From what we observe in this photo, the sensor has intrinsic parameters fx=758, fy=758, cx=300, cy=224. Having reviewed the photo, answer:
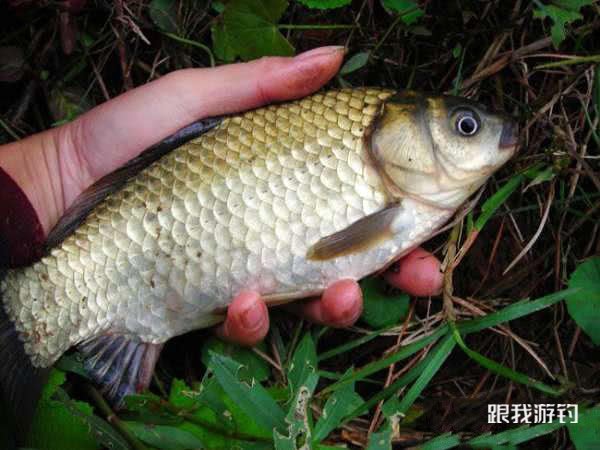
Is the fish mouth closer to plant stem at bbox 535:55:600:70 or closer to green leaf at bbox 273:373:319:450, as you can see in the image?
plant stem at bbox 535:55:600:70

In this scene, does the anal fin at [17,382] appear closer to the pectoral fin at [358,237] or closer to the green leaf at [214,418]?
the green leaf at [214,418]

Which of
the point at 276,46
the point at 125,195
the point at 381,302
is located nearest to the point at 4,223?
the point at 125,195

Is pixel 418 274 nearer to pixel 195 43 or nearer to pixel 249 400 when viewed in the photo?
pixel 249 400

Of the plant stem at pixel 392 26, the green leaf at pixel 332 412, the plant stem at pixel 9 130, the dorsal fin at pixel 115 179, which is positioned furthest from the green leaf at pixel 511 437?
the plant stem at pixel 9 130

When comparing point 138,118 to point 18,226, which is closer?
point 18,226

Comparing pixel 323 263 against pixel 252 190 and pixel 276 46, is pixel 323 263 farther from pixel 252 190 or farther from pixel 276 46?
pixel 276 46

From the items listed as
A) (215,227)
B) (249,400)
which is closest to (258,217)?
(215,227)
